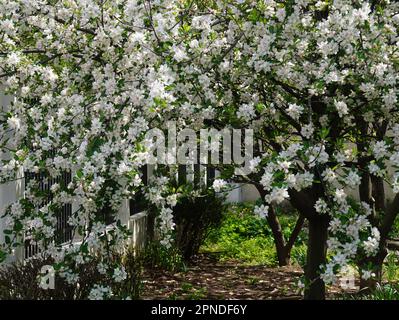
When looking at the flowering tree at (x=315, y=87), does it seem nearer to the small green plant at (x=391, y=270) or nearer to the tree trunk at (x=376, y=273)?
the tree trunk at (x=376, y=273)

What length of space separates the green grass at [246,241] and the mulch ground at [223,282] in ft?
1.00

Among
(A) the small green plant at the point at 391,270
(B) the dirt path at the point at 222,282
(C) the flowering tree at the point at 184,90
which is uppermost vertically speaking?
(C) the flowering tree at the point at 184,90

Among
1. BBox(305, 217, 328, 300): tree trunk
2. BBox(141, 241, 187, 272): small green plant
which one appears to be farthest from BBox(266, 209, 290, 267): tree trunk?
BBox(305, 217, 328, 300): tree trunk

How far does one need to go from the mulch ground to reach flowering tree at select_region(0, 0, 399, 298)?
221cm

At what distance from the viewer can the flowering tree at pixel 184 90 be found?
11.7 feet

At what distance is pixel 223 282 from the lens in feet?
23.1

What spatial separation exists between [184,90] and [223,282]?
3599mm

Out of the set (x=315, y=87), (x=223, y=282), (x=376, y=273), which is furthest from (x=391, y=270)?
(x=315, y=87)

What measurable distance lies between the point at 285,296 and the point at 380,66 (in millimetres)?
3091

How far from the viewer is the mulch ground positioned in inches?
250

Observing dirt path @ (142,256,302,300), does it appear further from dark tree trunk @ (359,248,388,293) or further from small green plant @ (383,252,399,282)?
small green plant @ (383,252,399,282)

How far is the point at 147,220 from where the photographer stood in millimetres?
8453

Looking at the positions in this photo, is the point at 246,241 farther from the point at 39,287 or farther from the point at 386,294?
the point at 39,287

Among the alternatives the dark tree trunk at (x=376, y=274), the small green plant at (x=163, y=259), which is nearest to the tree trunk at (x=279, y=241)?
the small green plant at (x=163, y=259)
